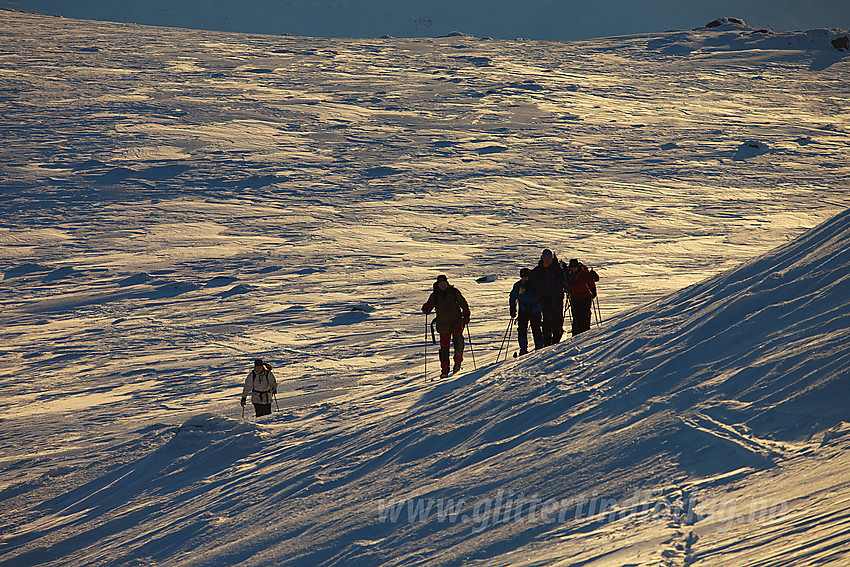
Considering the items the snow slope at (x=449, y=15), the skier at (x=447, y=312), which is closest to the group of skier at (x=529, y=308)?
the skier at (x=447, y=312)

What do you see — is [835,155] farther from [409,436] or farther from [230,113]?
[409,436]

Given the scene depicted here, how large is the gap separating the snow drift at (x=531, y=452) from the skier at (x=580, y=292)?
1.36 meters

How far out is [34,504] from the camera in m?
8.18

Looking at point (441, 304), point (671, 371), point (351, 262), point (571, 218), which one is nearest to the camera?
point (671, 371)

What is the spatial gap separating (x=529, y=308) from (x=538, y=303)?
0.13 metres

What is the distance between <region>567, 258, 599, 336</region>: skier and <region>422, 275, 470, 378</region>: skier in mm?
1458

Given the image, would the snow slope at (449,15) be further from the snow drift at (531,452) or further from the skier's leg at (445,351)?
the snow drift at (531,452)

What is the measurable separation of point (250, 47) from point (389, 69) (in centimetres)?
911

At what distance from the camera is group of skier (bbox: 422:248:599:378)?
31.9ft

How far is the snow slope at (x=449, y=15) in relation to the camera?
269ft

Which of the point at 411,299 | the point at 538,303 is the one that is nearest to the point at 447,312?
the point at 538,303

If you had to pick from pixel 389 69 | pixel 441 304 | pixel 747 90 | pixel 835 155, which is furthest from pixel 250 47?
pixel 441 304

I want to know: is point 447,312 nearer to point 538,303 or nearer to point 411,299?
point 538,303

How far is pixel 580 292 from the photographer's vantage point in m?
10.1
